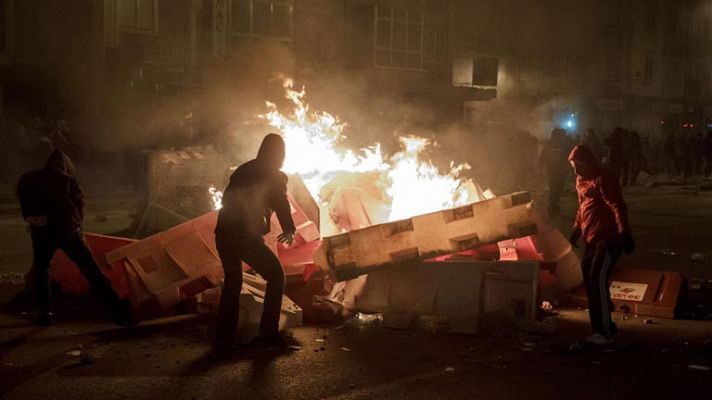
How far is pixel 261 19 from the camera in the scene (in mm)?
24125

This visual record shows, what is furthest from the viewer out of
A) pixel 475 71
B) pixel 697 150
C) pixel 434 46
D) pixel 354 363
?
pixel 475 71

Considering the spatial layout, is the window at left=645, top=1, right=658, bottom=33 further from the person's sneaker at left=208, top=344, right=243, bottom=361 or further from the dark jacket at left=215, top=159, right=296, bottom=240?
the person's sneaker at left=208, top=344, right=243, bottom=361

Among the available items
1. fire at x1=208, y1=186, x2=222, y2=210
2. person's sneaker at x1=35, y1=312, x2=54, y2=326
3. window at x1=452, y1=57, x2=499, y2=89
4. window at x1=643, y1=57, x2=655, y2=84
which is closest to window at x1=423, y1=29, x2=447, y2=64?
window at x1=452, y1=57, x2=499, y2=89

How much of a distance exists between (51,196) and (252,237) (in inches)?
79.9

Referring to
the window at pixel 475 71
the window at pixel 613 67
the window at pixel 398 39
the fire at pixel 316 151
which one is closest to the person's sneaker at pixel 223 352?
the fire at pixel 316 151

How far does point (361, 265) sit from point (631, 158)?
19679 mm

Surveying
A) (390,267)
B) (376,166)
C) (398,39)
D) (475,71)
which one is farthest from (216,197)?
(475,71)

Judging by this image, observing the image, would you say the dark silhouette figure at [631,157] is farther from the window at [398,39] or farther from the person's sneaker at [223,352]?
the person's sneaker at [223,352]

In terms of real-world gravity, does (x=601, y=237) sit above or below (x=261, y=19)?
below

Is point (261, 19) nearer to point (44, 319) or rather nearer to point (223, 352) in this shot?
point (44, 319)

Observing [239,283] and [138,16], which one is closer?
[239,283]

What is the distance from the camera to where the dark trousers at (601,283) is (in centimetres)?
659

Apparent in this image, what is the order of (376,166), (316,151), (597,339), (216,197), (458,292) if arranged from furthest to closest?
1. (216,197)
2. (316,151)
3. (376,166)
4. (458,292)
5. (597,339)

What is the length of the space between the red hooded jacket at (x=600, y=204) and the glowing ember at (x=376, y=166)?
264cm
